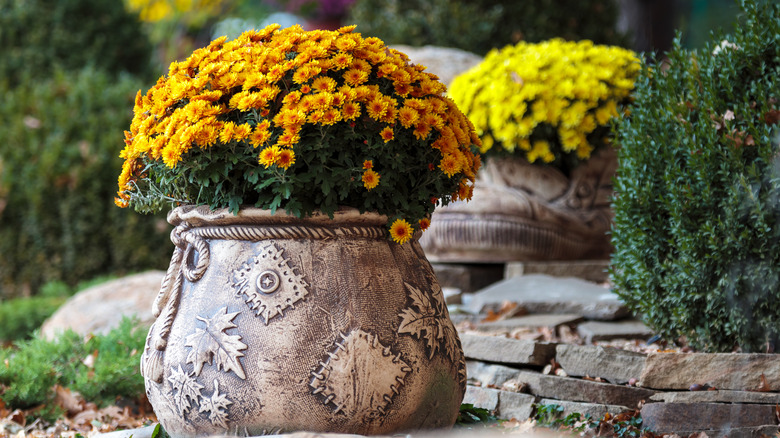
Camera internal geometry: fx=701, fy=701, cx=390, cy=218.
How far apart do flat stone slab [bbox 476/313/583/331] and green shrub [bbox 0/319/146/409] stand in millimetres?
1795

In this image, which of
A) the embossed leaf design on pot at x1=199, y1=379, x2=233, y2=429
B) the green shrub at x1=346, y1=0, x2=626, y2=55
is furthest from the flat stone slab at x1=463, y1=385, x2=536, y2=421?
the green shrub at x1=346, y1=0, x2=626, y2=55

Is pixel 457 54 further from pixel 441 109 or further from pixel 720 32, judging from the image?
pixel 441 109

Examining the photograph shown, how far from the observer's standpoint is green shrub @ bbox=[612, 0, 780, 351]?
2.78 meters

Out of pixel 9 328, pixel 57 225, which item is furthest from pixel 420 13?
pixel 9 328

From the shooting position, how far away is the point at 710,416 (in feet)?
8.20

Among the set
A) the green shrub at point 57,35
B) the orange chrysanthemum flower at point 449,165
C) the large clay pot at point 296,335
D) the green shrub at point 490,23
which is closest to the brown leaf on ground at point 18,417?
the large clay pot at point 296,335

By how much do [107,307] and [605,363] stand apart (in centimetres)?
324

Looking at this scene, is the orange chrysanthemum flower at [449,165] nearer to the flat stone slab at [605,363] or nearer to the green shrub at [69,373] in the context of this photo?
the flat stone slab at [605,363]

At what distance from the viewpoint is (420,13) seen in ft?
22.9

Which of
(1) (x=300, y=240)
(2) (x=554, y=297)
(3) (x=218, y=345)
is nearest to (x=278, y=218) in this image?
(1) (x=300, y=240)

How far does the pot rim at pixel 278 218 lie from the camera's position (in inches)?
86.5

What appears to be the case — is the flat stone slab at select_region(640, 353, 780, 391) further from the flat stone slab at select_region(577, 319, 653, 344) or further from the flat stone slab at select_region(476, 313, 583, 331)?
the flat stone slab at select_region(476, 313, 583, 331)

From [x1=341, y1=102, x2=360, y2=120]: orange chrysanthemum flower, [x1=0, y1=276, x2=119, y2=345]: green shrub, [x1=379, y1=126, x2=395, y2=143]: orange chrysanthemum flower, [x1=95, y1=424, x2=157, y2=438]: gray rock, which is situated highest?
[x1=341, y1=102, x2=360, y2=120]: orange chrysanthemum flower

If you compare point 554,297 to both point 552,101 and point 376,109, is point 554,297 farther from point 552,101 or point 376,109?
point 376,109
